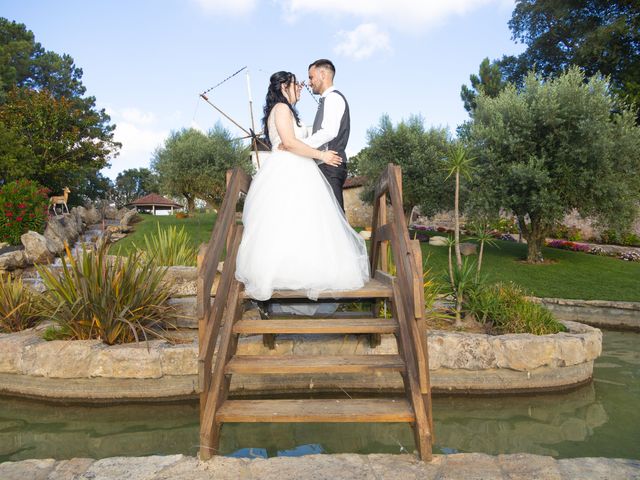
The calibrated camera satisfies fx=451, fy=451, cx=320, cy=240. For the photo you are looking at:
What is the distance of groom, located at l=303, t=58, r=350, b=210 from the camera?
13.6ft

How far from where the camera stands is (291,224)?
376 cm

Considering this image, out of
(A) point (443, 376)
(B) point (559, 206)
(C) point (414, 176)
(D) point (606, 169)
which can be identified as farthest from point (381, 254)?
(C) point (414, 176)

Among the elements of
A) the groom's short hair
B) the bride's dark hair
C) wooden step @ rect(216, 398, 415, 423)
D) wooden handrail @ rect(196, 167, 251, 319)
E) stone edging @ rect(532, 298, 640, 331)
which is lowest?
stone edging @ rect(532, 298, 640, 331)

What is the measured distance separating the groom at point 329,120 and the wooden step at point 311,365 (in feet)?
5.95

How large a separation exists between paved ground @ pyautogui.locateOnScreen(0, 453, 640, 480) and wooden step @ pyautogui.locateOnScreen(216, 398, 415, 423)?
286mm

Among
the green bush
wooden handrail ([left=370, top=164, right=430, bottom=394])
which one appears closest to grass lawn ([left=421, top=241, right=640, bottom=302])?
the green bush

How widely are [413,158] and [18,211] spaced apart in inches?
615

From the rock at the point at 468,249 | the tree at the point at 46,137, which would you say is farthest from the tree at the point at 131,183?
the rock at the point at 468,249

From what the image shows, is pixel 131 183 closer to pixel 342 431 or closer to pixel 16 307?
pixel 16 307

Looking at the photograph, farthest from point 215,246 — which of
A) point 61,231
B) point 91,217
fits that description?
→ point 91,217

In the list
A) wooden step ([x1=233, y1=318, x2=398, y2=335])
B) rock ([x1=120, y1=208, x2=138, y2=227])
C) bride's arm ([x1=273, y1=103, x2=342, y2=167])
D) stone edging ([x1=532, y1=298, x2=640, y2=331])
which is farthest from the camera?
rock ([x1=120, y1=208, x2=138, y2=227])

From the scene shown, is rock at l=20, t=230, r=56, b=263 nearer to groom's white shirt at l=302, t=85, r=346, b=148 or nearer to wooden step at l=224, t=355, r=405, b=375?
groom's white shirt at l=302, t=85, r=346, b=148

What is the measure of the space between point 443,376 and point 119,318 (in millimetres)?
3441

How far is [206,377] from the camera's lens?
9.53ft
